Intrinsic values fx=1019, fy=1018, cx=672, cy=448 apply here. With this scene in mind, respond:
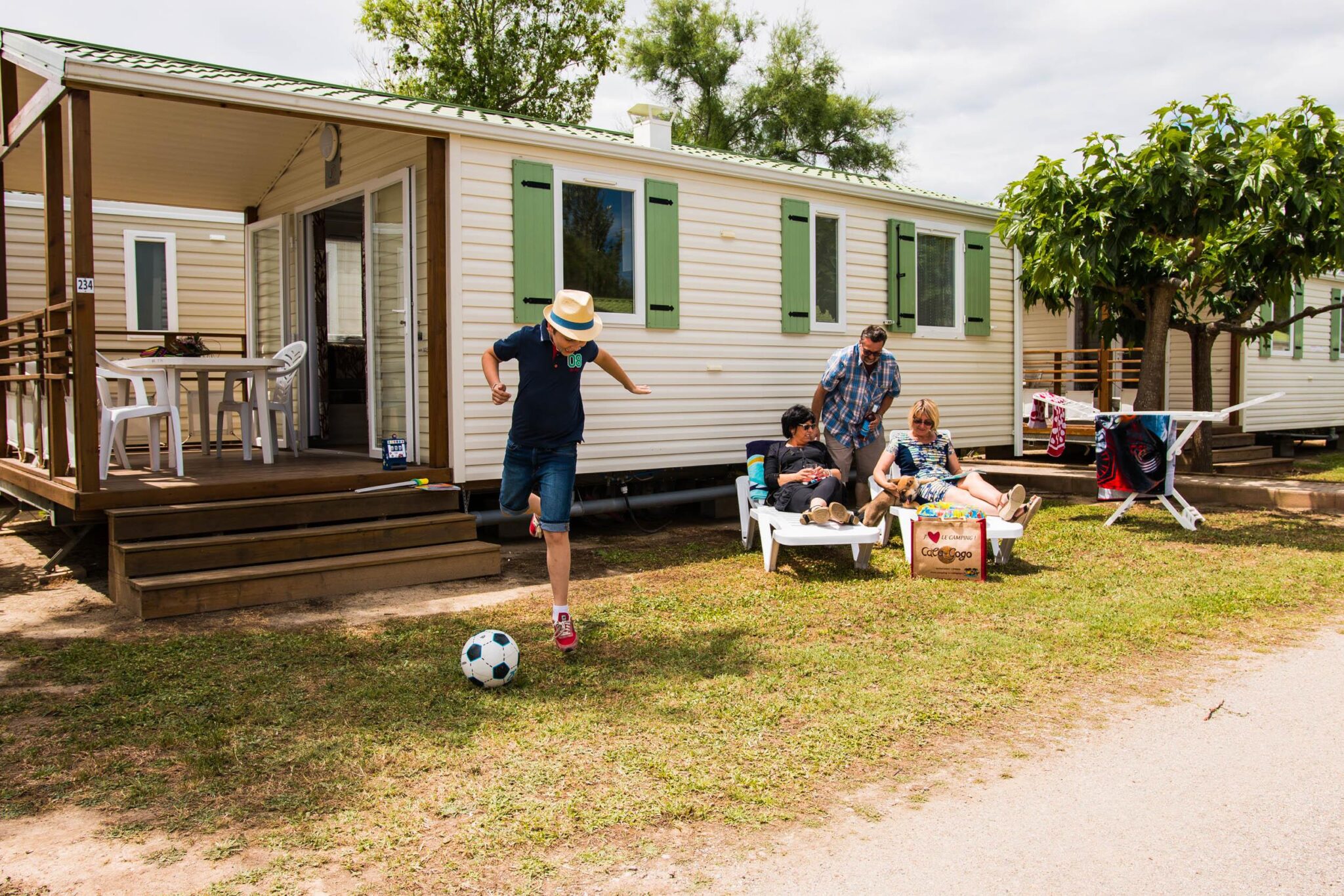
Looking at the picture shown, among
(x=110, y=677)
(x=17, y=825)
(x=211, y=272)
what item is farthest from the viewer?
(x=211, y=272)

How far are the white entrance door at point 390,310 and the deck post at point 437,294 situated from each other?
428mm

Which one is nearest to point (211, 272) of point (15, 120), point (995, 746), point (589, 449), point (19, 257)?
point (19, 257)

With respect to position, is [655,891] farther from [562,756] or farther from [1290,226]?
[1290,226]

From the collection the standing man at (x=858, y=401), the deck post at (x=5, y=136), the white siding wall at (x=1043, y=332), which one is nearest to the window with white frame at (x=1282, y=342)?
the white siding wall at (x=1043, y=332)

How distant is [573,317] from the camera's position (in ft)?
14.6

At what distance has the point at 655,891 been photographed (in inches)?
92.5

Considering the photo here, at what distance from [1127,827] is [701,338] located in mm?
5799

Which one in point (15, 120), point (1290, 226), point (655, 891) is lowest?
point (655, 891)

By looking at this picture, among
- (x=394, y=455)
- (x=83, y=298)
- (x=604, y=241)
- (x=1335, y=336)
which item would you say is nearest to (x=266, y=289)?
(x=394, y=455)

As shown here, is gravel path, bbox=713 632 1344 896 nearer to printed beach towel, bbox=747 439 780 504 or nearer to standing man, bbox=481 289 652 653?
standing man, bbox=481 289 652 653

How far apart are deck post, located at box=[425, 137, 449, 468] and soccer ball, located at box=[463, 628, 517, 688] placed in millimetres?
2875

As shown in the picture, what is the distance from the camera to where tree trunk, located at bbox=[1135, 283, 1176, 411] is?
9.31 metres

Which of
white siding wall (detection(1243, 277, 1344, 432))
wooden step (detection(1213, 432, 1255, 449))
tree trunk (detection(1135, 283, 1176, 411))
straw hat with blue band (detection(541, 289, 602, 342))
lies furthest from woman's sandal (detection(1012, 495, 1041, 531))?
white siding wall (detection(1243, 277, 1344, 432))

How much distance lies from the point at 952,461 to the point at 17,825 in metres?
5.46
